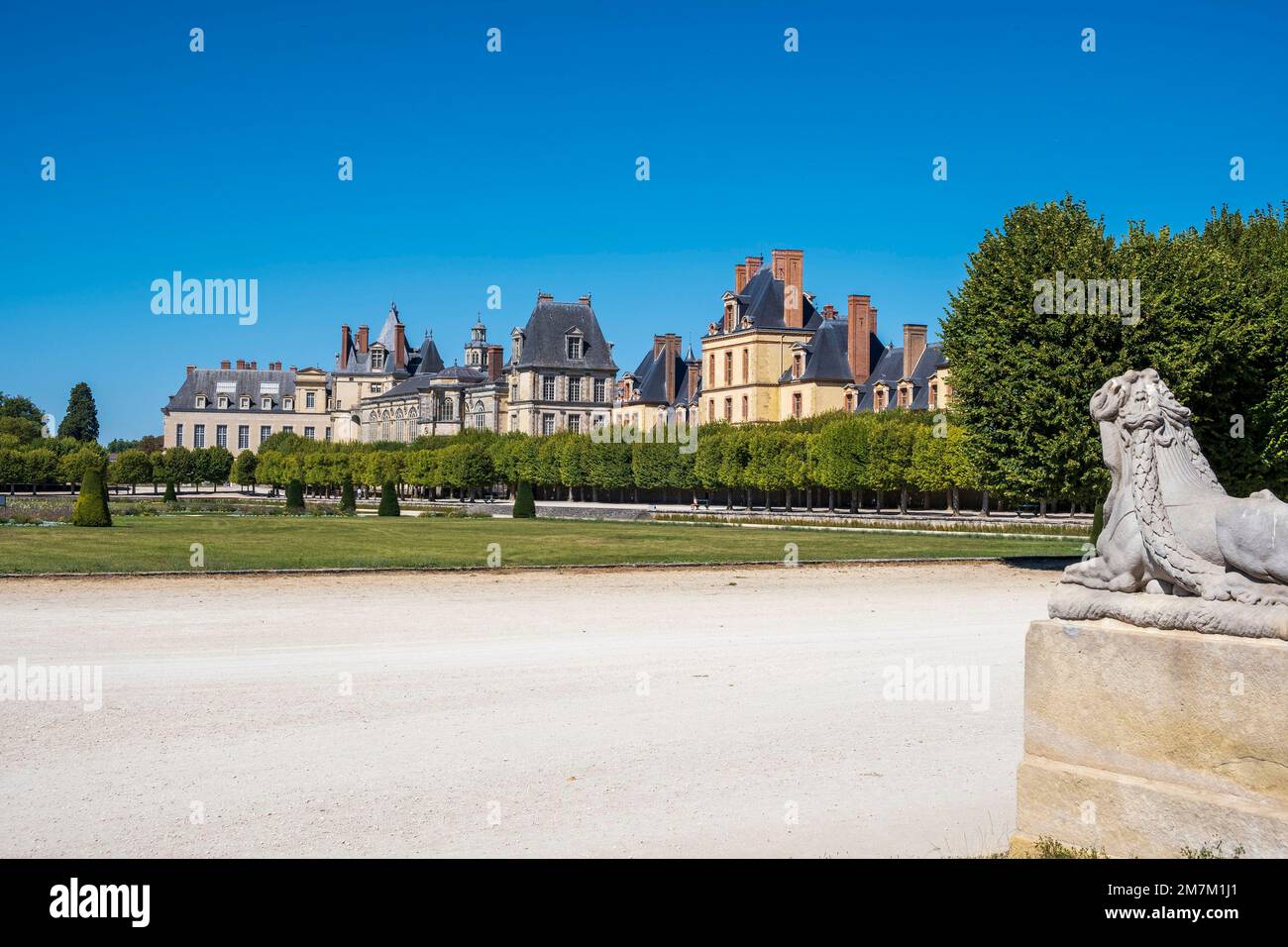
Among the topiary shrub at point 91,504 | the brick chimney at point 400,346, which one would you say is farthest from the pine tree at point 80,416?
the topiary shrub at point 91,504

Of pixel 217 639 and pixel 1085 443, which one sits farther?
pixel 1085 443

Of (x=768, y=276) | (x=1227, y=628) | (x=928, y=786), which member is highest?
(x=768, y=276)

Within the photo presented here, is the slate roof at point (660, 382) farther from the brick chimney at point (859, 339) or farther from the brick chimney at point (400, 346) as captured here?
the brick chimney at point (400, 346)

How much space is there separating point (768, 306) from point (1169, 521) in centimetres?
6756

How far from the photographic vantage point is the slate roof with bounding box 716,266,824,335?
71.7 metres

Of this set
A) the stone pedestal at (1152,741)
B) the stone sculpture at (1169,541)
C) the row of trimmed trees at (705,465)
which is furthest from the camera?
the row of trimmed trees at (705,465)

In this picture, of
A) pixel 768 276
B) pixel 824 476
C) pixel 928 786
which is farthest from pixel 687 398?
pixel 928 786

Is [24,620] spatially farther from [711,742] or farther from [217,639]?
[711,742]

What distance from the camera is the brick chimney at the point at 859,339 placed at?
67062 millimetres

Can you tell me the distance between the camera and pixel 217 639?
12.2 m

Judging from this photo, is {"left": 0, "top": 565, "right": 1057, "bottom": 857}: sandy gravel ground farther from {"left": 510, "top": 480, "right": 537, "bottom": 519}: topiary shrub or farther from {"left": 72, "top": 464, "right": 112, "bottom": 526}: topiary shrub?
{"left": 510, "top": 480, "right": 537, "bottom": 519}: topiary shrub

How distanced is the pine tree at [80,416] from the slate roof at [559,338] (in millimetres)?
64526
